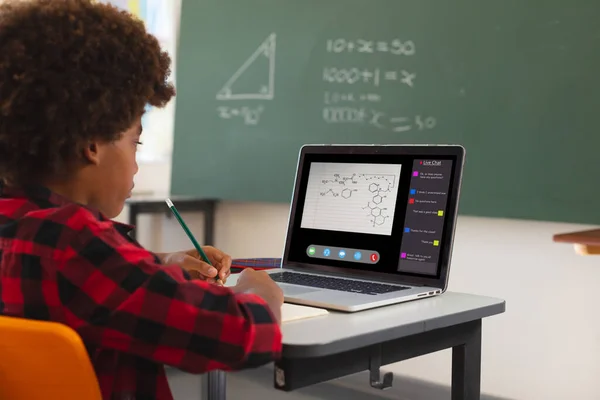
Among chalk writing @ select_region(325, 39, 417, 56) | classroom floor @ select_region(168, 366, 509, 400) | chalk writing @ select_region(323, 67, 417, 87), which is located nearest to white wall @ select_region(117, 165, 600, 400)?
classroom floor @ select_region(168, 366, 509, 400)

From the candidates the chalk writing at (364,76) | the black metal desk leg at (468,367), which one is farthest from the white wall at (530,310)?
the black metal desk leg at (468,367)

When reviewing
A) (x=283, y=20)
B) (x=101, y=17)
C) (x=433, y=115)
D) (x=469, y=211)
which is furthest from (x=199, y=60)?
(x=101, y=17)

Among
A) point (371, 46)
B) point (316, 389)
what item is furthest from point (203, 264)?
point (316, 389)

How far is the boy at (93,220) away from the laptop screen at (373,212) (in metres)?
0.50

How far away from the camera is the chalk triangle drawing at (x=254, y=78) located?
3.21m

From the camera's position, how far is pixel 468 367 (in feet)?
4.61

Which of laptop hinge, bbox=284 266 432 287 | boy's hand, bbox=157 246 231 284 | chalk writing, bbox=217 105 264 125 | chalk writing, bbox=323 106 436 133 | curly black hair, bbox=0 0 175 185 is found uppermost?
chalk writing, bbox=217 105 264 125

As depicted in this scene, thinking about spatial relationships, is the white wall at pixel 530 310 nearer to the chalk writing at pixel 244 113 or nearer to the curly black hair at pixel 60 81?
the chalk writing at pixel 244 113

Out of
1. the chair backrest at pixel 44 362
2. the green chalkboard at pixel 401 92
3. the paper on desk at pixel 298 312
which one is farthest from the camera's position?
the green chalkboard at pixel 401 92

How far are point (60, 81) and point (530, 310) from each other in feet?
6.86

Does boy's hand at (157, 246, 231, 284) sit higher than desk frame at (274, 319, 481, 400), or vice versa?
boy's hand at (157, 246, 231, 284)

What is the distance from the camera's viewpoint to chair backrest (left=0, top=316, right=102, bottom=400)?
3.01 ft

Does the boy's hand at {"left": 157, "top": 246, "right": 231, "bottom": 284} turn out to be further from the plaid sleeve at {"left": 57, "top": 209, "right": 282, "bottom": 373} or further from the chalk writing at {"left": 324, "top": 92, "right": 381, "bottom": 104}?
the chalk writing at {"left": 324, "top": 92, "right": 381, "bottom": 104}

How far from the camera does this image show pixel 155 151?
395 cm
